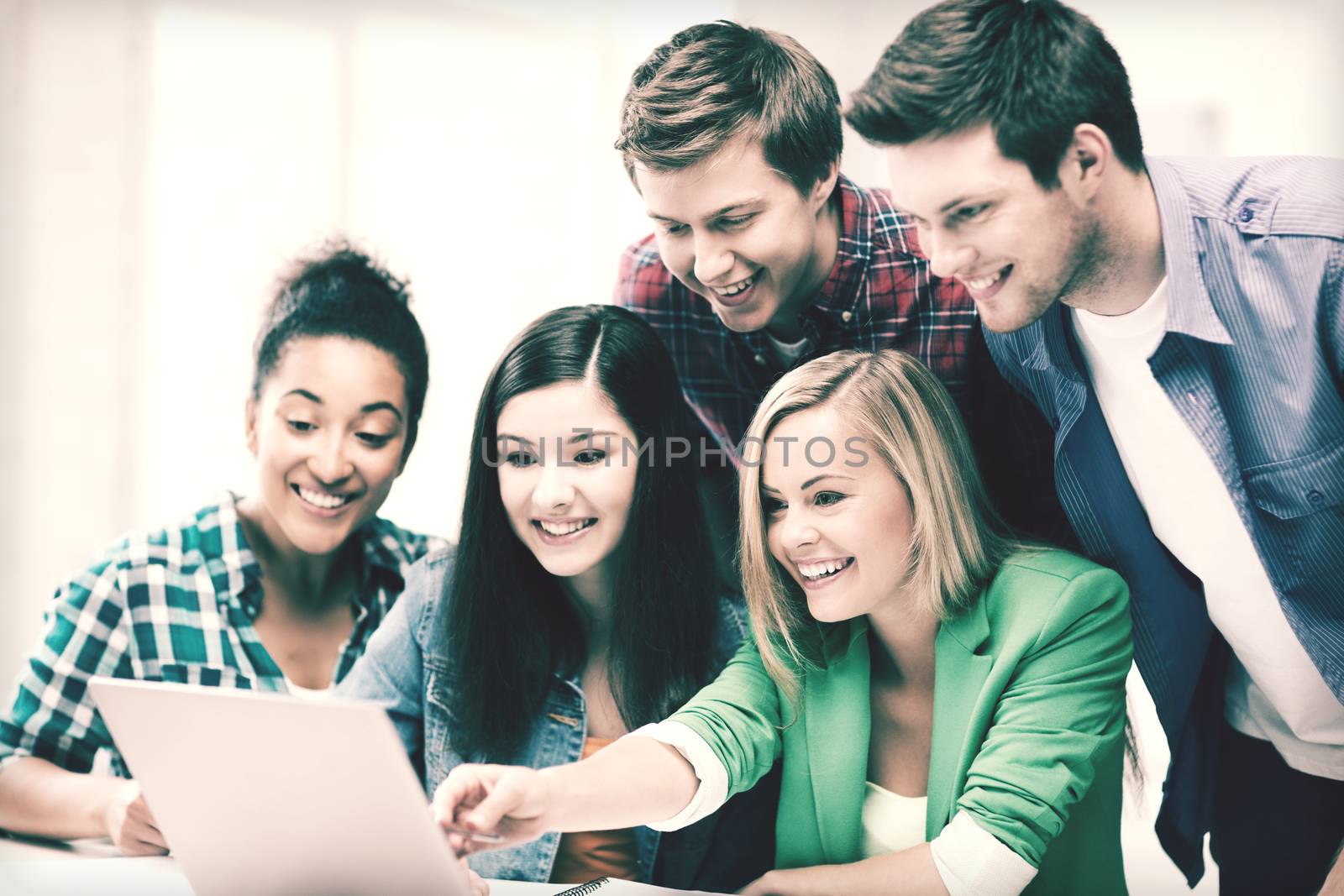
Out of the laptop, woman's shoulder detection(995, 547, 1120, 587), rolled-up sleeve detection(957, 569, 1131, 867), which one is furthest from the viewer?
woman's shoulder detection(995, 547, 1120, 587)

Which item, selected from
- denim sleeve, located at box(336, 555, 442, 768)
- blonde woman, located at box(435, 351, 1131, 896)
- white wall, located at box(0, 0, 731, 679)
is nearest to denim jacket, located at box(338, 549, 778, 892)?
denim sleeve, located at box(336, 555, 442, 768)

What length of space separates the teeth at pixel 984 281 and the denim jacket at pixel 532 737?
57 cm

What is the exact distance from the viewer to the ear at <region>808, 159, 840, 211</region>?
1547 mm

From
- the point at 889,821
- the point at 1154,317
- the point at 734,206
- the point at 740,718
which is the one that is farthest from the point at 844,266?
the point at 889,821

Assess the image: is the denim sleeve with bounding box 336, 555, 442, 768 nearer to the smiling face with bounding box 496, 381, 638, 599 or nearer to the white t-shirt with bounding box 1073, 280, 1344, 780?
the smiling face with bounding box 496, 381, 638, 599

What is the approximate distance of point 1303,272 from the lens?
126 cm

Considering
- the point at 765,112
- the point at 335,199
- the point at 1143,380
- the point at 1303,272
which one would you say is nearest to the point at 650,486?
the point at 765,112

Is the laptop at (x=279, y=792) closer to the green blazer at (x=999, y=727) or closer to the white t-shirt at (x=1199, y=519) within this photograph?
the green blazer at (x=999, y=727)

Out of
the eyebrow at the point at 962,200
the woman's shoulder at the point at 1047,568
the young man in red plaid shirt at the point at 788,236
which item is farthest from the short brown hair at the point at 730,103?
the woman's shoulder at the point at 1047,568

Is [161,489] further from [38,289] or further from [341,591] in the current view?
[341,591]

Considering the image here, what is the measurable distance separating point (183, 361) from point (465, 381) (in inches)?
25.7

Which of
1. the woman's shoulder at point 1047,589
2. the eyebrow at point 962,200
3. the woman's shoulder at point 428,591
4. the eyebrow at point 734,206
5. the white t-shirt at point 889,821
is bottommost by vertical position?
the white t-shirt at point 889,821

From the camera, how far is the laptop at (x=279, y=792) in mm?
1048

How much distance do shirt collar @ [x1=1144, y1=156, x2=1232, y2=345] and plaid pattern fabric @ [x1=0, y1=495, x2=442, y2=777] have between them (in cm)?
137
